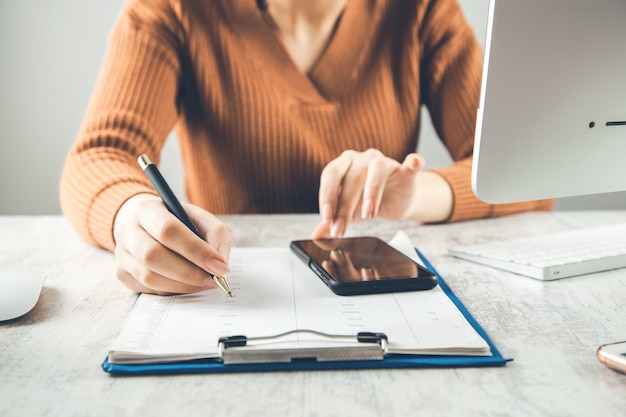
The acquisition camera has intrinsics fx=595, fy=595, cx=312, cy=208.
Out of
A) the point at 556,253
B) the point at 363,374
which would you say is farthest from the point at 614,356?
the point at 556,253

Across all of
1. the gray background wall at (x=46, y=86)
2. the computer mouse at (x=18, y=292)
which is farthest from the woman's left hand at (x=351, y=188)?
the gray background wall at (x=46, y=86)

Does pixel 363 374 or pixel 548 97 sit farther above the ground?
pixel 548 97

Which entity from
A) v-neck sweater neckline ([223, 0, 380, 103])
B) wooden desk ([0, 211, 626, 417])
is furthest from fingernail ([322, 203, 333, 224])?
v-neck sweater neckline ([223, 0, 380, 103])

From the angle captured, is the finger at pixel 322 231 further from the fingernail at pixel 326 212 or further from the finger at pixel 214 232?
the finger at pixel 214 232

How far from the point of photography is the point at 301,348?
1.42 ft

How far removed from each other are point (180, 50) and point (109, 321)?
0.70 meters

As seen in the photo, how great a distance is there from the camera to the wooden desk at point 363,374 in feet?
1.24

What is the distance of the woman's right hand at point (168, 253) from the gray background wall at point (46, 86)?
1.49 meters

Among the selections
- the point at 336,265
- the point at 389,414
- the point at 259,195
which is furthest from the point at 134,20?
the point at 389,414

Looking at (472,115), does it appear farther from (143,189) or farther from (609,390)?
(609,390)

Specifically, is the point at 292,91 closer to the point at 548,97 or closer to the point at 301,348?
the point at 548,97

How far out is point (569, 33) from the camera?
604 mm

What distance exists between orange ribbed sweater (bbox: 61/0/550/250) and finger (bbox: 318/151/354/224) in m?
0.35

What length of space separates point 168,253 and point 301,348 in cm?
18
